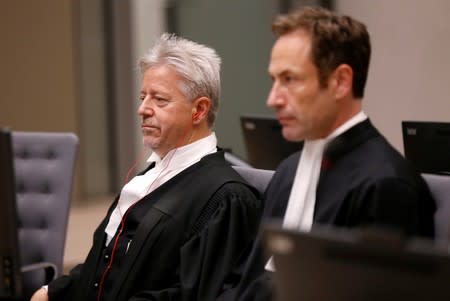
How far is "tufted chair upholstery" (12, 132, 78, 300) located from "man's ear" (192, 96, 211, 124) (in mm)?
731

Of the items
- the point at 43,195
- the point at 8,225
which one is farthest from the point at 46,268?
the point at 8,225

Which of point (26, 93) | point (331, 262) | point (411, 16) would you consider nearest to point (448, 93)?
point (411, 16)

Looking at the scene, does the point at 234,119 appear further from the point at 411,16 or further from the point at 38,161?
the point at 38,161

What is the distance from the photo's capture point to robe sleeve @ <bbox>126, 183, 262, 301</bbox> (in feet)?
7.07

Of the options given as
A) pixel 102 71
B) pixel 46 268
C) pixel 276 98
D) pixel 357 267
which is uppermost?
pixel 276 98

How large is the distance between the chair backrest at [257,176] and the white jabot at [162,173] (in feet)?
0.40

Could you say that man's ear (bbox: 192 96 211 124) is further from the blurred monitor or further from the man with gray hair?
the blurred monitor

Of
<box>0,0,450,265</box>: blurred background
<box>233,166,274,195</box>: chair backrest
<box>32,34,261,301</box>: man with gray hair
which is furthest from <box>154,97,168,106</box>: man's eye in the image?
<box>0,0,450,265</box>: blurred background

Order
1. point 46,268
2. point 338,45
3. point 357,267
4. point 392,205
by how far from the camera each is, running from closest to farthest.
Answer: point 357,267 < point 392,205 < point 338,45 < point 46,268

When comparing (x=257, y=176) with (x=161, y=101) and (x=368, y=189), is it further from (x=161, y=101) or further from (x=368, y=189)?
(x=368, y=189)

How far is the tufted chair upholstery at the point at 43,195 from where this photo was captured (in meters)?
3.00

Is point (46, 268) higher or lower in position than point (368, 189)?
lower

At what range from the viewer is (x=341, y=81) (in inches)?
67.3

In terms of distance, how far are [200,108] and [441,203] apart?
2.88ft
